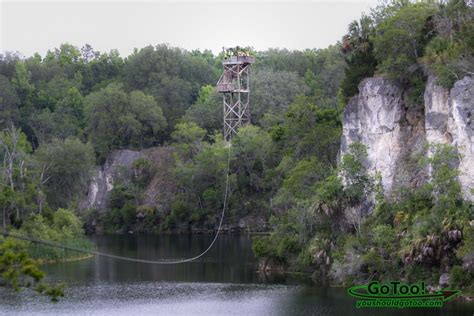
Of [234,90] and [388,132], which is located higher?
[234,90]

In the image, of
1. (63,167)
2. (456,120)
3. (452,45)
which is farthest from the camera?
(63,167)

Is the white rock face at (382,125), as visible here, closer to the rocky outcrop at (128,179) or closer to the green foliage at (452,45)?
the green foliage at (452,45)

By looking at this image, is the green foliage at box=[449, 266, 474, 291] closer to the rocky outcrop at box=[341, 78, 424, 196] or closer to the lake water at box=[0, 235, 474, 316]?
the lake water at box=[0, 235, 474, 316]

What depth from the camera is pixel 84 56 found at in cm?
13200

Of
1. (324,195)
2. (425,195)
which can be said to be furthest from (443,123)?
(324,195)

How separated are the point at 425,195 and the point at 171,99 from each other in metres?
57.9

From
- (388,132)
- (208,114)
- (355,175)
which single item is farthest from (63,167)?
(388,132)

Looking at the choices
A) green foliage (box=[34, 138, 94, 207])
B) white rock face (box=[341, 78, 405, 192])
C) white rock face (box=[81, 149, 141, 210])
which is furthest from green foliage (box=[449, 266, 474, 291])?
white rock face (box=[81, 149, 141, 210])

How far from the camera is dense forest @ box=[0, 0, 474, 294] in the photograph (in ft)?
182

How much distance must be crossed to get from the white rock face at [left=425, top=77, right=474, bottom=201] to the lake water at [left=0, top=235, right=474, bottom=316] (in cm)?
802

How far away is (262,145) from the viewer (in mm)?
90750

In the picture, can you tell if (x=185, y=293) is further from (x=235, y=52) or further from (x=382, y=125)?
(x=235, y=52)

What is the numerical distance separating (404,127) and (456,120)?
6.83 m

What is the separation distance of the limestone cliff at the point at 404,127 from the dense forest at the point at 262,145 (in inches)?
32.2
